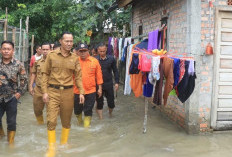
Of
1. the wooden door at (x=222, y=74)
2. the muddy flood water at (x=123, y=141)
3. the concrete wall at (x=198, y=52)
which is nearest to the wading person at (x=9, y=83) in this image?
the muddy flood water at (x=123, y=141)

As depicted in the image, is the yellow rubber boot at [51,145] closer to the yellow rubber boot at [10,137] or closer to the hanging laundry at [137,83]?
the yellow rubber boot at [10,137]

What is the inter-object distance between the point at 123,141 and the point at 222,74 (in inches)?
93.4

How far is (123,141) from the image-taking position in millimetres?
5617

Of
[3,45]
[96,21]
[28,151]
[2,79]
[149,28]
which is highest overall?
[96,21]

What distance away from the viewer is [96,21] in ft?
48.4

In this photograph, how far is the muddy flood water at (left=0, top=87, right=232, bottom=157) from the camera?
196 inches

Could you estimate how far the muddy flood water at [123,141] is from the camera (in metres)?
4.98

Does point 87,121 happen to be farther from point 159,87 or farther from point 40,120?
point 159,87

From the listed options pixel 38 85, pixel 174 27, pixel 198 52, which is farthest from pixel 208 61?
pixel 38 85

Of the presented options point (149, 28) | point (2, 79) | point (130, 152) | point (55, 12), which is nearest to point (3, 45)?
point (2, 79)

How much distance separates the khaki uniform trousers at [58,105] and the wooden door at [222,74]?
289cm

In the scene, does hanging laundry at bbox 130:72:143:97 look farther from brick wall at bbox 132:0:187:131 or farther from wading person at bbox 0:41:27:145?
wading person at bbox 0:41:27:145

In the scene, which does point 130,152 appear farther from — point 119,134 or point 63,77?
point 63,77

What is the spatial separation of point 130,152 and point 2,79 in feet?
7.92
